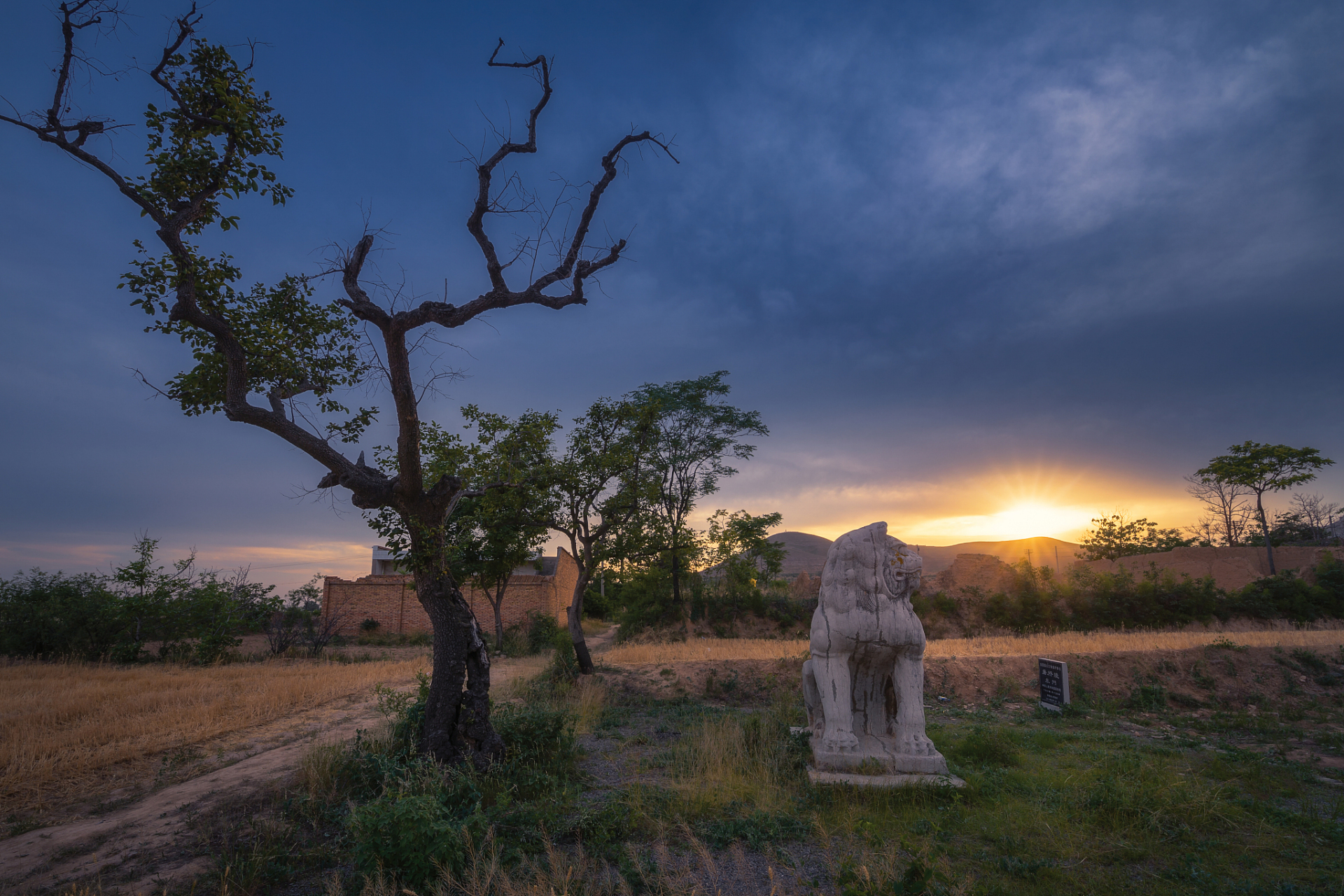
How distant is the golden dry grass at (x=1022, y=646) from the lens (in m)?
14.1

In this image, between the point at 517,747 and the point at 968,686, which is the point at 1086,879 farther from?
the point at 968,686

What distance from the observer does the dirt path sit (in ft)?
13.9

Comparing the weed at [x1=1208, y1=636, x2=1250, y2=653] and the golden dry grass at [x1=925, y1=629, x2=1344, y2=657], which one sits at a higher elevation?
the weed at [x1=1208, y1=636, x2=1250, y2=653]

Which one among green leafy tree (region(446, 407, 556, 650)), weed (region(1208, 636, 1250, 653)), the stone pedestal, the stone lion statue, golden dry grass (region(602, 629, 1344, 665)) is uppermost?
green leafy tree (region(446, 407, 556, 650))

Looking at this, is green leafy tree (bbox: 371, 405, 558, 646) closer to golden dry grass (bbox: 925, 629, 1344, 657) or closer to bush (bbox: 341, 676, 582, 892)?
bush (bbox: 341, 676, 582, 892)

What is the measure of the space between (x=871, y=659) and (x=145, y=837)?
6.49 meters

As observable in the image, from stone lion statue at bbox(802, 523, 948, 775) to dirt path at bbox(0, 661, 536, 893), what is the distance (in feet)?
16.7

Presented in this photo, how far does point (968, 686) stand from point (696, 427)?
16778mm

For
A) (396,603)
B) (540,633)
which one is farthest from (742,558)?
(396,603)

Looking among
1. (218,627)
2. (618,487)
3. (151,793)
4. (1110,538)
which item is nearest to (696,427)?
(618,487)

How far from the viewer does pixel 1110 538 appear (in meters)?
38.3


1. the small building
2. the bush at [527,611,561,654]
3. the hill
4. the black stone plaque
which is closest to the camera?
the black stone plaque

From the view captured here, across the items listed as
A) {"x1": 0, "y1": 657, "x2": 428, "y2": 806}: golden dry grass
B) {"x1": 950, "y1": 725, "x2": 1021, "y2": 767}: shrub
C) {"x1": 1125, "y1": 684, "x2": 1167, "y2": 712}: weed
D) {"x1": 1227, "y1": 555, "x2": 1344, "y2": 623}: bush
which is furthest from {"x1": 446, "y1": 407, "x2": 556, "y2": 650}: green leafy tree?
{"x1": 1227, "y1": 555, "x2": 1344, "y2": 623}: bush

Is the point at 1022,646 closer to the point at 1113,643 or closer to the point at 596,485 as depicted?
the point at 1113,643
